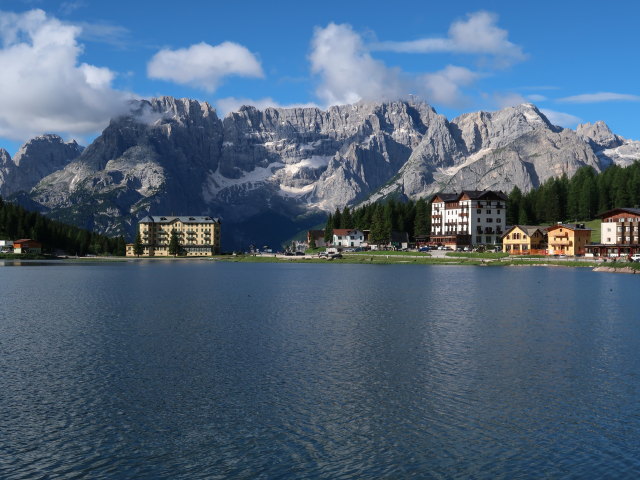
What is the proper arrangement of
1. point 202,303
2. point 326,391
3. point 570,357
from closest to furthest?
point 326,391 → point 570,357 → point 202,303

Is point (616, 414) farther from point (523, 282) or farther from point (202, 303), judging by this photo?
point (523, 282)

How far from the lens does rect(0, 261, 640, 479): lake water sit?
26.0m

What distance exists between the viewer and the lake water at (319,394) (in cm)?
2598

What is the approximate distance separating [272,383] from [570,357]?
2388 centimetres

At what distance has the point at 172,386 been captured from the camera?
1495 inches

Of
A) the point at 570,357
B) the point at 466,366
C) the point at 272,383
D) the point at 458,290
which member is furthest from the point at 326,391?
the point at 458,290

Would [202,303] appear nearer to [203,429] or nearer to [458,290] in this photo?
[458,290]

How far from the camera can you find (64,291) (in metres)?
104

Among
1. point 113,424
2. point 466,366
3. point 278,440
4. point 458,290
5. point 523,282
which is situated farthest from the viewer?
point 523,282

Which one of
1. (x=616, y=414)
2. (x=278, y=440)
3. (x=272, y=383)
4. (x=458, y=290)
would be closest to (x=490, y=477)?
(x=278, y=440)

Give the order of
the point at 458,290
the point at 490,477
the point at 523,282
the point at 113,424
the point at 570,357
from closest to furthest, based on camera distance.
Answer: the point at 490,477 → the point at 113,424 → the point at 570,357 → the point at 458,290 → the point at 523,282

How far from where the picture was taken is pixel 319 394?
36094 mm

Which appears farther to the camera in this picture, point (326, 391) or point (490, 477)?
point (326, 391)

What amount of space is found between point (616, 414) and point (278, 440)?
59.1 ft
